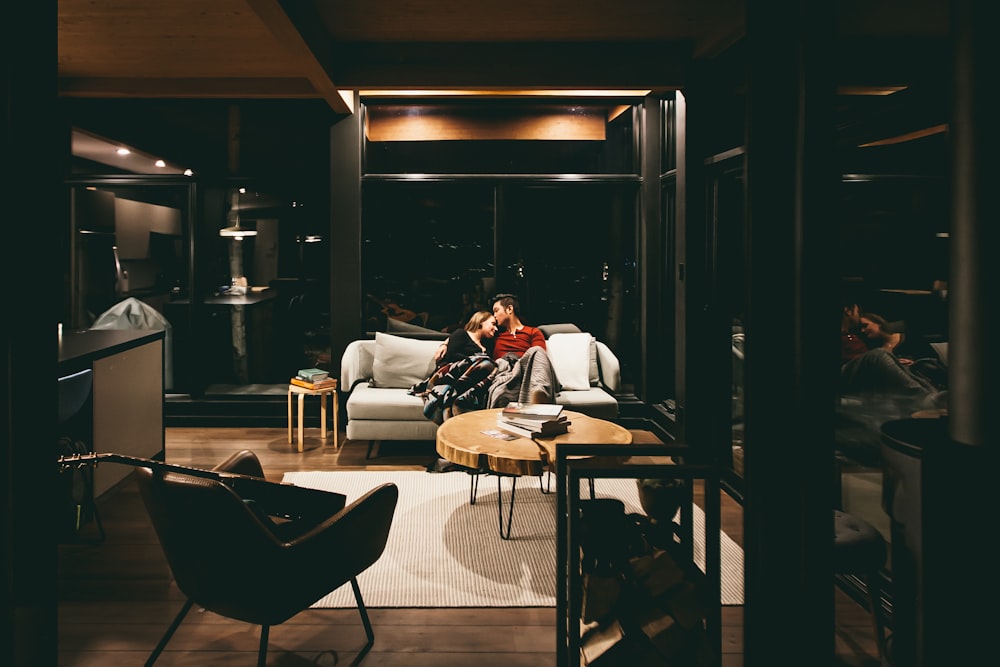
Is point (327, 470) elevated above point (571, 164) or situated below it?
below

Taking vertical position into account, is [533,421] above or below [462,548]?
above

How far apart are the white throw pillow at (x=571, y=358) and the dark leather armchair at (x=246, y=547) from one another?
3.34m

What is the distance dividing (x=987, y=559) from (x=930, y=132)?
6.08 feet

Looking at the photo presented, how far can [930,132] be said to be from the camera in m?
2.47

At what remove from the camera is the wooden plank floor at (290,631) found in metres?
2.39

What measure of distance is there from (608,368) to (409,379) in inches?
64.7

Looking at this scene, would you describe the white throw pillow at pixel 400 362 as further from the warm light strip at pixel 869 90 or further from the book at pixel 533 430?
the warm light strip at pixel 869 90

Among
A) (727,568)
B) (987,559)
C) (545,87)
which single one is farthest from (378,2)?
(987,559)

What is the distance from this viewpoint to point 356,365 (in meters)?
5.52

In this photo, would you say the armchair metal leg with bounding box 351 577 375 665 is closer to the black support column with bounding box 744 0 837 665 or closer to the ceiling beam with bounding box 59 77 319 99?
the black support column with bounding box 744 0 837 665

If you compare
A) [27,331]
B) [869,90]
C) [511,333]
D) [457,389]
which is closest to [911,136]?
[869,90]

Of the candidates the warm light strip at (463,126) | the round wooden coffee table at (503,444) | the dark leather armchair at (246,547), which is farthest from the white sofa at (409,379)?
the dark leather armchair at (246,547)

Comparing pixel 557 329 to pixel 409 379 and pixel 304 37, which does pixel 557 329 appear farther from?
pixel 304 37

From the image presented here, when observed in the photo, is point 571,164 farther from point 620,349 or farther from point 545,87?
point 620,349
